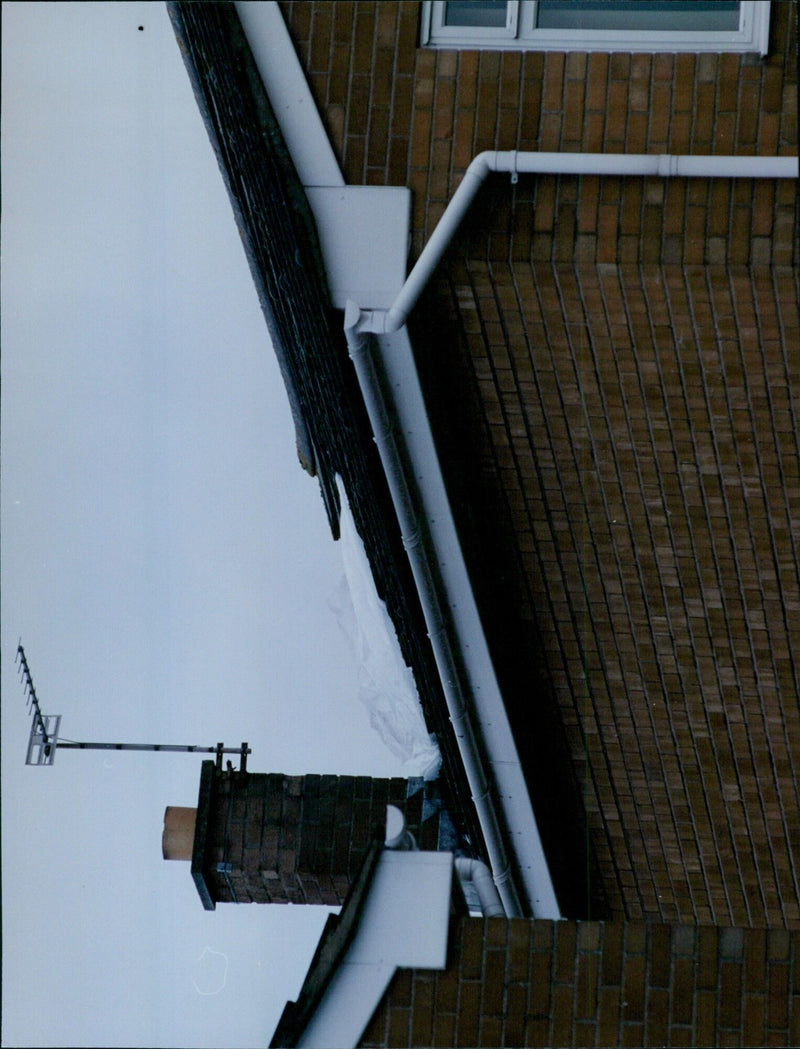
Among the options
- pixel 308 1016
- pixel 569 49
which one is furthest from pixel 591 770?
pixel 569 49

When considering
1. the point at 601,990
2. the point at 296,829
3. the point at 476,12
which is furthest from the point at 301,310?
the point at 601,990

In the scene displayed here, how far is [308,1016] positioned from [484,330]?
→ 3342 mm

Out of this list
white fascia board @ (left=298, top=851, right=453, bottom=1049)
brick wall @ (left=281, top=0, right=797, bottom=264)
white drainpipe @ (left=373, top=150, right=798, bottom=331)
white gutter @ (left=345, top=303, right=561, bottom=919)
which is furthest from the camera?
white gutter @ (left=345, top=303, right=561, bottom=919)

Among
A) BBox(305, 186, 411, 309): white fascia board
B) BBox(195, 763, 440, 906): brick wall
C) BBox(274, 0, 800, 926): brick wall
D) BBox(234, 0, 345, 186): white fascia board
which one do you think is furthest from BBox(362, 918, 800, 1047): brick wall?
A: BBox(234, 0, 345, 186): white fascia board

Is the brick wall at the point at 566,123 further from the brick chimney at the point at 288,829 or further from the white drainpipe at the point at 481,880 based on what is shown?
the white drainpipe at the point at 481,880

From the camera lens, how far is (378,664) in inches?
334

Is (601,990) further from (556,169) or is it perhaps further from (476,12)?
(476,12)

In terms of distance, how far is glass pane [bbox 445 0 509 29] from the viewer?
275 inches

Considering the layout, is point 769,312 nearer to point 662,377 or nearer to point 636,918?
point 662,377

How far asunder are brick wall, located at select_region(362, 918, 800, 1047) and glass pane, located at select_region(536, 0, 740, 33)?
422 centimetres

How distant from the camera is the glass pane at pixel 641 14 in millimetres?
6750

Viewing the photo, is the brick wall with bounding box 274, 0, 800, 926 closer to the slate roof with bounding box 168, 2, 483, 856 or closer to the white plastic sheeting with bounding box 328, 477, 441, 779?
the slate roof with bounding box 168, 2, 483, 856

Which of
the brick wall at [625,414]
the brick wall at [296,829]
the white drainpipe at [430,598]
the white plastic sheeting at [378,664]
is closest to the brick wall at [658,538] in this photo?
the brick wall at [625,414]

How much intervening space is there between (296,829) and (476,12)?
461cm
